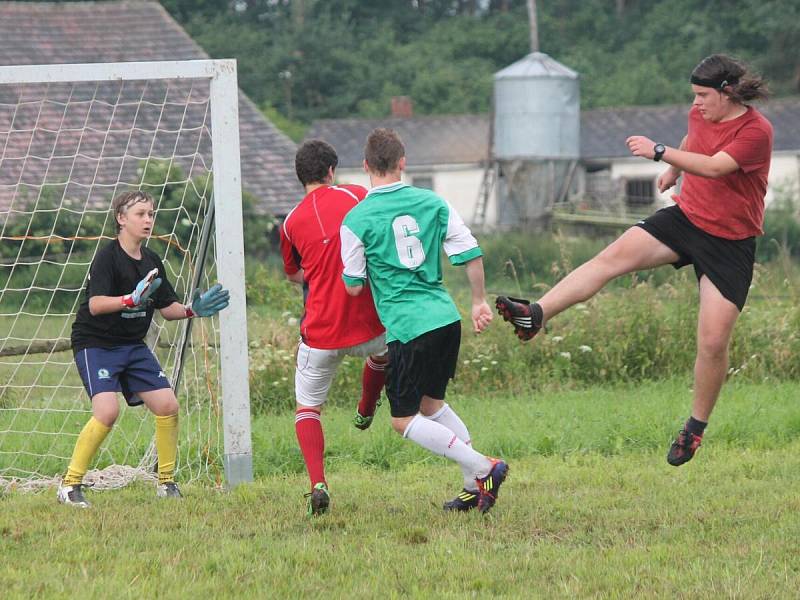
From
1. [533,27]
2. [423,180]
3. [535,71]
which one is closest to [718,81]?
[535,71]

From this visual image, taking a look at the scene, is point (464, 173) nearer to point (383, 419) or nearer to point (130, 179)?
point (130, 179)

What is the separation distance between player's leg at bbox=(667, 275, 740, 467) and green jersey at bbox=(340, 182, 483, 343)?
127 cm

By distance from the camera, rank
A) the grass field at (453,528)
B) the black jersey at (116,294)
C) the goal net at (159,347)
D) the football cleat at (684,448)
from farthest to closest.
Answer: the goal net at (159,347)
the black jersey at (116,294)
the football cleat at (684,448)
the grass field at (453,528)

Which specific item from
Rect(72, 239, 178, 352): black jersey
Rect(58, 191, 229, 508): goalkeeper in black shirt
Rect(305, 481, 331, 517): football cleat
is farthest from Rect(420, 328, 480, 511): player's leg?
Rect(72, 239, 178, 352): black jersey

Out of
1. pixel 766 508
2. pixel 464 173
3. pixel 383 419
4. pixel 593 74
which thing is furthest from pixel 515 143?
pixel 766 508

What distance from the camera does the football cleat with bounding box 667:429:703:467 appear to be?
6.59 metres

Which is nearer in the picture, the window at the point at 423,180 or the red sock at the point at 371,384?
the red sock at the point at 371,384

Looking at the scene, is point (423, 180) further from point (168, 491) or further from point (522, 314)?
point (522, 314)

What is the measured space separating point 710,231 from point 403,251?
1595 mm

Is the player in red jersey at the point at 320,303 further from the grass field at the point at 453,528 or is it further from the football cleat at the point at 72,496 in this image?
the football cleat at the point at 72,496

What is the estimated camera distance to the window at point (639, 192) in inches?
1628

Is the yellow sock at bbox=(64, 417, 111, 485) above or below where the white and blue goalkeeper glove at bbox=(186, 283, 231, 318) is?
below

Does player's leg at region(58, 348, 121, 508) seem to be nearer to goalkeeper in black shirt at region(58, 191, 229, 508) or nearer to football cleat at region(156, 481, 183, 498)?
goalkeeper in black shirt at region(58, 191, 229, 508)

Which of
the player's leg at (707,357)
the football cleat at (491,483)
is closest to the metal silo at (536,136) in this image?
the player's leg at (707,357)
